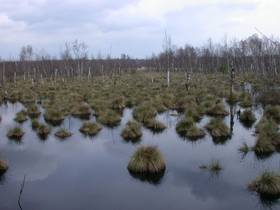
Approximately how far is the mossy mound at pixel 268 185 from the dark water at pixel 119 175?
27 cm

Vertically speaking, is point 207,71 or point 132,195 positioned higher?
point 207,71

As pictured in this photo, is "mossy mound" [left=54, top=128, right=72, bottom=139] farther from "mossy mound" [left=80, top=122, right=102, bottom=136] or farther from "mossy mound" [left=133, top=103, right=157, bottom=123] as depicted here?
"mossy mound" [left=133, top=103, right=157, bottom=123]

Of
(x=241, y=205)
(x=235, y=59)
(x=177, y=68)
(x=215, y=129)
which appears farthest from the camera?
(x=177, y=68)

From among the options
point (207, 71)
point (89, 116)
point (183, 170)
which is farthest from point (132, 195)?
point (207, 71)

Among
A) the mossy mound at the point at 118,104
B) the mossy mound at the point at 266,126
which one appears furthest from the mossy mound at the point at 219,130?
the mossy mound at the point at 118,104

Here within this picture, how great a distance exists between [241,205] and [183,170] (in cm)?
312

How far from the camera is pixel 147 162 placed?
510 inches

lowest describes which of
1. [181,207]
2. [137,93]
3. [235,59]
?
[181,207]

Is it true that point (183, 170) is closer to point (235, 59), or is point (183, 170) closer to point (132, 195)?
point (132, 195)

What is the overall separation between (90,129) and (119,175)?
7021mm

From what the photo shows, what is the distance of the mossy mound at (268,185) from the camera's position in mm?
10641

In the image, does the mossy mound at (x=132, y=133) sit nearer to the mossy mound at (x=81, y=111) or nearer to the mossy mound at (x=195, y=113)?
the mossy mound at (x=195, y=113)

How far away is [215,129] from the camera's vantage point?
17797 millimetres

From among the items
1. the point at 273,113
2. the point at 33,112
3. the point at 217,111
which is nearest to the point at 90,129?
the point at 33,112
